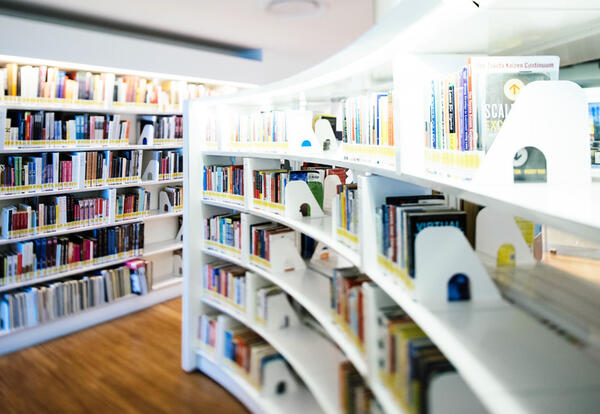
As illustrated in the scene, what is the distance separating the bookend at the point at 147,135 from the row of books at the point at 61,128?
0.67 ft

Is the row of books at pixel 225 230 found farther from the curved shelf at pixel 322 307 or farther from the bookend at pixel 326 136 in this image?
the bookend at pixel 326 136

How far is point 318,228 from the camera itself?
238 centimetres

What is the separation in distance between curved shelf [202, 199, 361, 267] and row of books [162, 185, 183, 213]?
2.19 meters

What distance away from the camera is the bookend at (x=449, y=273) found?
4.23ft

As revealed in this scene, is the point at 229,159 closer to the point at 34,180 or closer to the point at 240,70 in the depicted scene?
the point at 34,180

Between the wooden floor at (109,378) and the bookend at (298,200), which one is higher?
the bookend at (298,200)

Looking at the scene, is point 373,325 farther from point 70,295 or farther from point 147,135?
point 147,135

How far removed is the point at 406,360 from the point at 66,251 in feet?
12.4

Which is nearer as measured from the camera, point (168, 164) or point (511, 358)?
point (511, 358)

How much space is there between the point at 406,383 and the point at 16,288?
3.87 metres

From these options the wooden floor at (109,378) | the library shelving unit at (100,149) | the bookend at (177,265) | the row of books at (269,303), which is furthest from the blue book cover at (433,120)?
the bookend at (177,265)

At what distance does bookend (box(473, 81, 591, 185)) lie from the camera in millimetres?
1121

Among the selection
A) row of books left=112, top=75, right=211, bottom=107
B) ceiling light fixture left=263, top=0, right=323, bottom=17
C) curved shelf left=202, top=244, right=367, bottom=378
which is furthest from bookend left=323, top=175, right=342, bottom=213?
row of books left=112, top=75, right=211, bottom=107

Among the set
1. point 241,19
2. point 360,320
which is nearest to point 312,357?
point 360,320
